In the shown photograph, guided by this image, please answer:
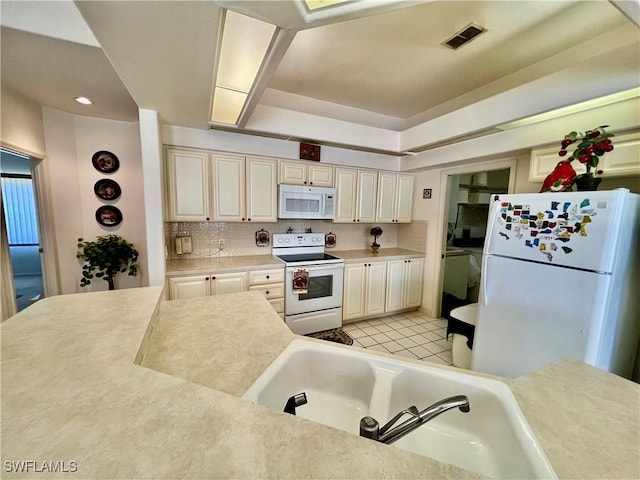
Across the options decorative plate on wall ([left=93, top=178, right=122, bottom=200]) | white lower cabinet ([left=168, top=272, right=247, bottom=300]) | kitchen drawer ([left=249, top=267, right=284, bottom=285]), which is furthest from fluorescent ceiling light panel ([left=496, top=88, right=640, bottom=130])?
decorative plate on wall ([left=93, top=178, right=122, bottom=200])

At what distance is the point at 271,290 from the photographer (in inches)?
108

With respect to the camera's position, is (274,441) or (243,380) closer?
(274,441)

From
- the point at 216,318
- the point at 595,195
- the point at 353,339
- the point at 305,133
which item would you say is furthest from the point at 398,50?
the point at 353,339

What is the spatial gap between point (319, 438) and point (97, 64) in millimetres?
2429

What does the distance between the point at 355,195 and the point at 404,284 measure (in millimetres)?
1462

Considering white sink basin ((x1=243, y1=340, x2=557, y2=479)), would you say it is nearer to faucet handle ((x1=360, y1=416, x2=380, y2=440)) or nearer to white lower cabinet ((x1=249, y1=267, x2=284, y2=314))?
faucet handle ((x1=360, y1=416, x2=380, y2=440))

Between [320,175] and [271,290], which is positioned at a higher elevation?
[320,175]

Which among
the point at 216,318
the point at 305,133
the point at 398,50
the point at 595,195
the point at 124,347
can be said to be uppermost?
the point at 398,50

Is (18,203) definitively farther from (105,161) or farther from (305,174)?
(305,174)

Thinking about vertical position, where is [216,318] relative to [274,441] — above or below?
below

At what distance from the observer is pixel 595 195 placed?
147cm

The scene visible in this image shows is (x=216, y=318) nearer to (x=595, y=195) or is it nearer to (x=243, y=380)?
(x=243, y=380)

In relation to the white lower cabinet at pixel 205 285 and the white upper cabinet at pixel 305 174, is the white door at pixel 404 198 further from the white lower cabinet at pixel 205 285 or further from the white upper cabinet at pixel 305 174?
the white lower cabinet at pixel 205 285

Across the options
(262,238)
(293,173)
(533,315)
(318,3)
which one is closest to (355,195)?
(293,173)
